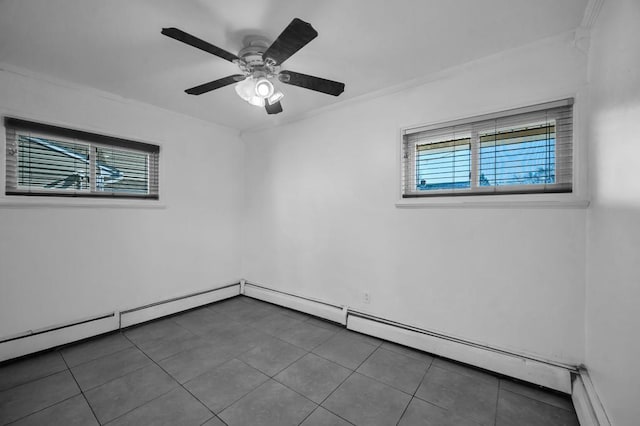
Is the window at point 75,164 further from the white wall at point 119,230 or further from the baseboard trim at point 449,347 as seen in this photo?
the baseboard trim at point 449,347

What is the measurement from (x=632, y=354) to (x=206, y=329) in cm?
314

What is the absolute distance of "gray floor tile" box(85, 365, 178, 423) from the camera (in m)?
1.64

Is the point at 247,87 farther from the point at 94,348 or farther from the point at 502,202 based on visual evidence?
the point at 94,348

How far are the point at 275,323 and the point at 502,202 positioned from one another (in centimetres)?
253

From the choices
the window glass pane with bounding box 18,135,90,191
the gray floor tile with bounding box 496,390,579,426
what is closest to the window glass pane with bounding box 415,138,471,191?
the gray floor tile with bounding box 496,390,579,426

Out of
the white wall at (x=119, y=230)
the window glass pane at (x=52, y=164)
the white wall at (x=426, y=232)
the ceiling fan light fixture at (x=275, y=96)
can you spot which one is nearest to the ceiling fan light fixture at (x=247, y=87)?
the ceiling fan light fixture at (x=275, y=96)

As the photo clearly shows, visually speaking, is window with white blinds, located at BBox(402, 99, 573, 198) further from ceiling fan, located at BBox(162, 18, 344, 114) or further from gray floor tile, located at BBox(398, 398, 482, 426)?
gray floor tile, located at BBox(398, 398, 482, 426)

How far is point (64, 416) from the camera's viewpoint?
5.18ft

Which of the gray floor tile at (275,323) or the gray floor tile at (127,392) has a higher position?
the gray floor tile at (127,392)

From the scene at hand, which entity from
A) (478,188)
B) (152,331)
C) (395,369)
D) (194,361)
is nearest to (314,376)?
(395,369)

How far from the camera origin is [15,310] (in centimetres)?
219

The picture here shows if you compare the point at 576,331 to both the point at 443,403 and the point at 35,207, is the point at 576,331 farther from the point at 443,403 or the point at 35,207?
the point at 35,207

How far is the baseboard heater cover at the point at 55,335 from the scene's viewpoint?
215 cm

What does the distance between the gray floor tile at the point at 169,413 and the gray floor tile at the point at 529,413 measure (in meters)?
1.83
